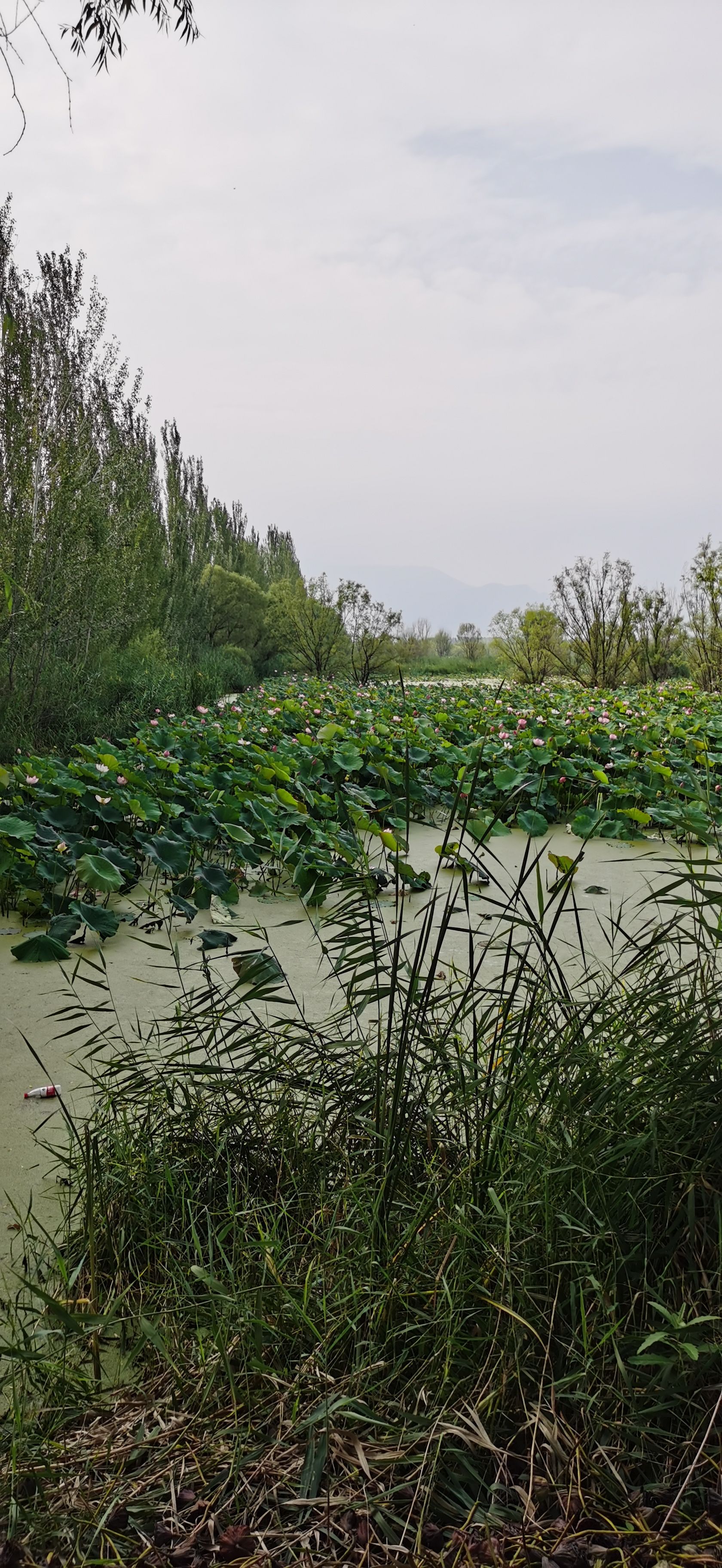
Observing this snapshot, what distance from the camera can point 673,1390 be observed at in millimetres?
1086

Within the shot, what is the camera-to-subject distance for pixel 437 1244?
1.34 metres

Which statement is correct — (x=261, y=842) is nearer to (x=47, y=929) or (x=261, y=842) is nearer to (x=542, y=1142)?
(x=47, y=929)

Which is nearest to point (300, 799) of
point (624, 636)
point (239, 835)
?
point (239, 835)

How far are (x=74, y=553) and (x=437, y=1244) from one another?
7508mm

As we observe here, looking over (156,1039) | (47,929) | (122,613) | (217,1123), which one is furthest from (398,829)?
(122,613)

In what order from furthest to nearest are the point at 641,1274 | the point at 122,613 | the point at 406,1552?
1. the point at 122,613
2. the point at 641,1274
3. the point at 406,1552

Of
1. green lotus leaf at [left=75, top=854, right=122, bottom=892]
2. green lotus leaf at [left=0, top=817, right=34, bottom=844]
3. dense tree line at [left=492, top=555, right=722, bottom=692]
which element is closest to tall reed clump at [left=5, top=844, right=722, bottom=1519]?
green lotus leaf at [left=75, top=854, right=122, bottom=892]

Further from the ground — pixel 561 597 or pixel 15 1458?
pixel 561 597

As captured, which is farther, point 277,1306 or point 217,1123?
point 217,1123

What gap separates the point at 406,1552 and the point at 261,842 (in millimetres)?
3228

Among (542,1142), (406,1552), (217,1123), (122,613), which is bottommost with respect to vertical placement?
(406,1552)

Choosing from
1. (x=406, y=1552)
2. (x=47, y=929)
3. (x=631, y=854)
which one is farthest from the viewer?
(x=631, y=854)

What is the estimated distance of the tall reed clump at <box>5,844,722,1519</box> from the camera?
1.11 m

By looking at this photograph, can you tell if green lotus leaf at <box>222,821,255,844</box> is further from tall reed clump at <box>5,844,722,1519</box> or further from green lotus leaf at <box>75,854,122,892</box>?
tall reed clump at <box>5,844,722,1519</box>
